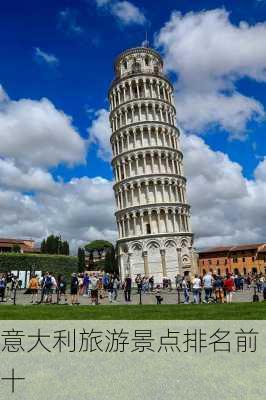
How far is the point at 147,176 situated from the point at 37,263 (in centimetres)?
2552

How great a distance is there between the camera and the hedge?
4656cm

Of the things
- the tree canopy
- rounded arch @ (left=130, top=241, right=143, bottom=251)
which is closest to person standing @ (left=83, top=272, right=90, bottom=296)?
rounded arch @ (left=130, top=241, right=143, bottom=251)

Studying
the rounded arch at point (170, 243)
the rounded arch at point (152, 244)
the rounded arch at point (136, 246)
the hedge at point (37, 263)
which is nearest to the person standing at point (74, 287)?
the hedge at point (37, 263)

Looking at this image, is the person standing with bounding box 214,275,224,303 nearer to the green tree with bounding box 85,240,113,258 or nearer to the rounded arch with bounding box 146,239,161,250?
the rounded arch with bounding box 146,239,161,250

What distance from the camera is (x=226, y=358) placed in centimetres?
918

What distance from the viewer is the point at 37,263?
165 ft

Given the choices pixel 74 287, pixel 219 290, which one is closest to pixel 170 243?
pixel 219 290

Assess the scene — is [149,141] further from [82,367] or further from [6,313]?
[82,367]

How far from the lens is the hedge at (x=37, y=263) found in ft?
153

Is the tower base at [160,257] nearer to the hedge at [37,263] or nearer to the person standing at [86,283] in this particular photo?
the hedge at [37,263]

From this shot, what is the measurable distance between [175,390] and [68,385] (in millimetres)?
2159

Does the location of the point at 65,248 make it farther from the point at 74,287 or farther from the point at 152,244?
the point at 74,287

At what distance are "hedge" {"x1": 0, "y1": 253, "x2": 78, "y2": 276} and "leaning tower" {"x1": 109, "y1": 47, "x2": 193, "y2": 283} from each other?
14181mm

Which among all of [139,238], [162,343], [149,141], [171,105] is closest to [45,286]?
[162,343]
